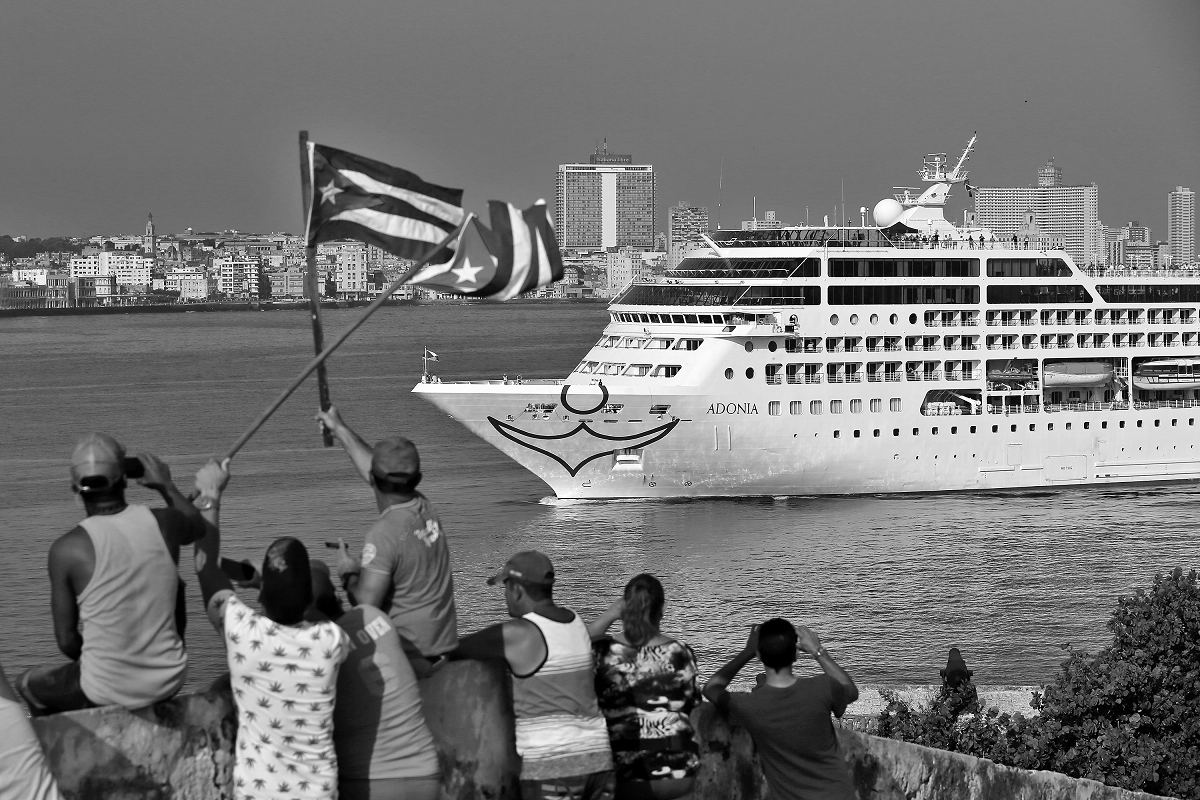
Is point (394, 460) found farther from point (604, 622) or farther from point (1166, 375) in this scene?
point (1166, 375)

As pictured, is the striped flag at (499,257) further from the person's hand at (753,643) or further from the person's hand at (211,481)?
the person's hand at (753,643)

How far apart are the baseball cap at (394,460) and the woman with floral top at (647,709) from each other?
32.6 inches

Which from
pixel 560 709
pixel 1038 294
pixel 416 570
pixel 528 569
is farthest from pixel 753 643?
pixel 1038 294

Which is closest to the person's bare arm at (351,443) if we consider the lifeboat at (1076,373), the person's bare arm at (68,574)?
the person's bare arm at (68,574)

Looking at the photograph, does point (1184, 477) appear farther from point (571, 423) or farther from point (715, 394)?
point (571, 423)

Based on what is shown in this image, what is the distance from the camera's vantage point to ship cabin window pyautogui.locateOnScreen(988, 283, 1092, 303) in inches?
1336

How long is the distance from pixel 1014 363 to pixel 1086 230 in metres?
48.3

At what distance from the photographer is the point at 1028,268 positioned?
1351 inches

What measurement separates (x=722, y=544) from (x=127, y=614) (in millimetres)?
23329

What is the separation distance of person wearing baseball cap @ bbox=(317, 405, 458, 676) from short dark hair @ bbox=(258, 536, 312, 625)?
23.5 inches

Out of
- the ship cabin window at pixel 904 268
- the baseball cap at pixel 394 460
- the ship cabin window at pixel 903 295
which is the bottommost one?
the baseball cap at pixel 394 460

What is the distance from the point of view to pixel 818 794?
5.31 m

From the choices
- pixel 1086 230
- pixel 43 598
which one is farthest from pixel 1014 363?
pixel 1086 230

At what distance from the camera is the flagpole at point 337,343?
567 cm
